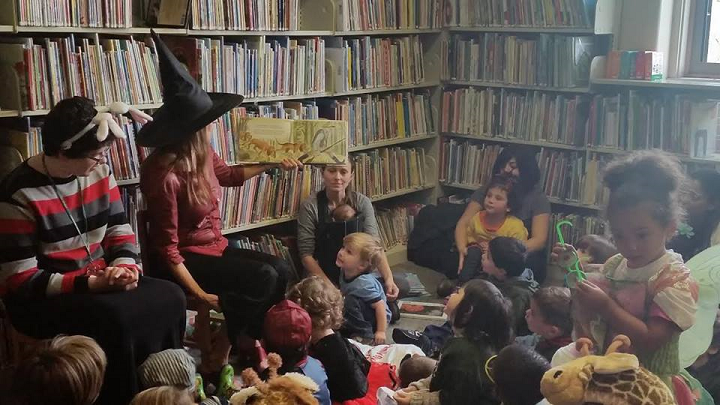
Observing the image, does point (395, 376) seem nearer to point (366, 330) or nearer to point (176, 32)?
point (366, 330)

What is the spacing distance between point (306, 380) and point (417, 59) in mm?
2640

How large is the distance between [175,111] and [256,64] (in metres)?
0.87

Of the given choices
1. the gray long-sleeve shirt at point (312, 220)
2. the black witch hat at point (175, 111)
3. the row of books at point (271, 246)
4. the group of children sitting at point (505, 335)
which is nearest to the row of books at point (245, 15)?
the black witch hat at point (175, 111)

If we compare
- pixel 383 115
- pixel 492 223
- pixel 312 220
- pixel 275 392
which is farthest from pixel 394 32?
pixel 275 392

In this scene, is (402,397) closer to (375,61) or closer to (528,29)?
(375,61)

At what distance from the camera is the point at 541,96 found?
4.17 metres

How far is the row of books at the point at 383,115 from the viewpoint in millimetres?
4145

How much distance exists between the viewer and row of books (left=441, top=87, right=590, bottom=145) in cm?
406

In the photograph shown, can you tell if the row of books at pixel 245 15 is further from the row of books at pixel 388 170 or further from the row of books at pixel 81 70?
the row of books at pixel 388 170

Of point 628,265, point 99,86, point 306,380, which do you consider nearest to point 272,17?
point 99,86

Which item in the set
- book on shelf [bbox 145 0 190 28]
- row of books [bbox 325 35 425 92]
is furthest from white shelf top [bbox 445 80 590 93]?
book on shelf [bbox 145 0 190 28]

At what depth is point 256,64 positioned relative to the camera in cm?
362

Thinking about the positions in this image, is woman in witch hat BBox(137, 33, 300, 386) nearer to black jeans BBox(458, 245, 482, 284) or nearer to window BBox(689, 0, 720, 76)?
black jeans BBox(458, 245, 482, 284)

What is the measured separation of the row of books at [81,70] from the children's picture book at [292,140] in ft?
1.35
